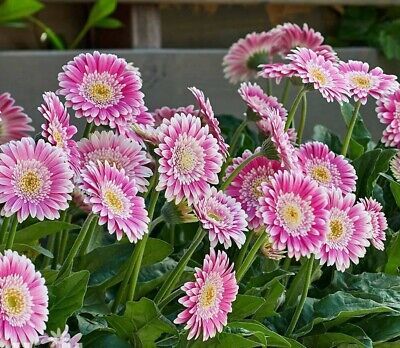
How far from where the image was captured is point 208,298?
48 cm

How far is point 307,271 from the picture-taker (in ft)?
1.96

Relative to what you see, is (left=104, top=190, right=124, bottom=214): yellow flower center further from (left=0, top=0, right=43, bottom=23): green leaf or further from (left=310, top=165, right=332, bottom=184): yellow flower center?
(left=0, top=0, right=43, bottom=23): green leaf

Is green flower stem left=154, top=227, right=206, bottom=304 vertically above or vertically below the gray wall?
above

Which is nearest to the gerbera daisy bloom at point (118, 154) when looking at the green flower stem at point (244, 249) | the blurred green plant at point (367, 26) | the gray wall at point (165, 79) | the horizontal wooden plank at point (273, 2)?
the green flower stem at point (244, 249)

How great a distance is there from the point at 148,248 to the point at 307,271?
124 mm

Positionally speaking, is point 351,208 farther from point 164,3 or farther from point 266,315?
Answer: point 164,3

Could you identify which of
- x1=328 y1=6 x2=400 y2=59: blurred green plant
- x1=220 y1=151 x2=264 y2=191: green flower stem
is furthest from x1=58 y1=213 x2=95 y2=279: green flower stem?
x1=328 y1=6 x2=400 y2=59: blurred green plant

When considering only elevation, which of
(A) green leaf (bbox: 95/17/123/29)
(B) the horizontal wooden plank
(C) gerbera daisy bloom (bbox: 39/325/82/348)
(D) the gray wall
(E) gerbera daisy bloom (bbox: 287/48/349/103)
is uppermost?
(E) gerbera daisy bloom (bbox: 287/48/349/103)

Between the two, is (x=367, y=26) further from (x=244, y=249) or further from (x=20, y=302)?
(x=20, y=302)

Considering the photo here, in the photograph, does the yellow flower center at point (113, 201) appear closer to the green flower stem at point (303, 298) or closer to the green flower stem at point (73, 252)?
the green flower stem at point (73, 252)

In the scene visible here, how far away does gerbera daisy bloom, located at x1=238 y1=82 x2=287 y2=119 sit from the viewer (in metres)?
0.64

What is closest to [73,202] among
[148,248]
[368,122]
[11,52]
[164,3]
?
[148,248]

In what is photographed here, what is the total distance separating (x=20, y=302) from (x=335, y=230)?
22cm

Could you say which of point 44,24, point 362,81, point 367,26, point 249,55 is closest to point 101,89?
point 362,81
